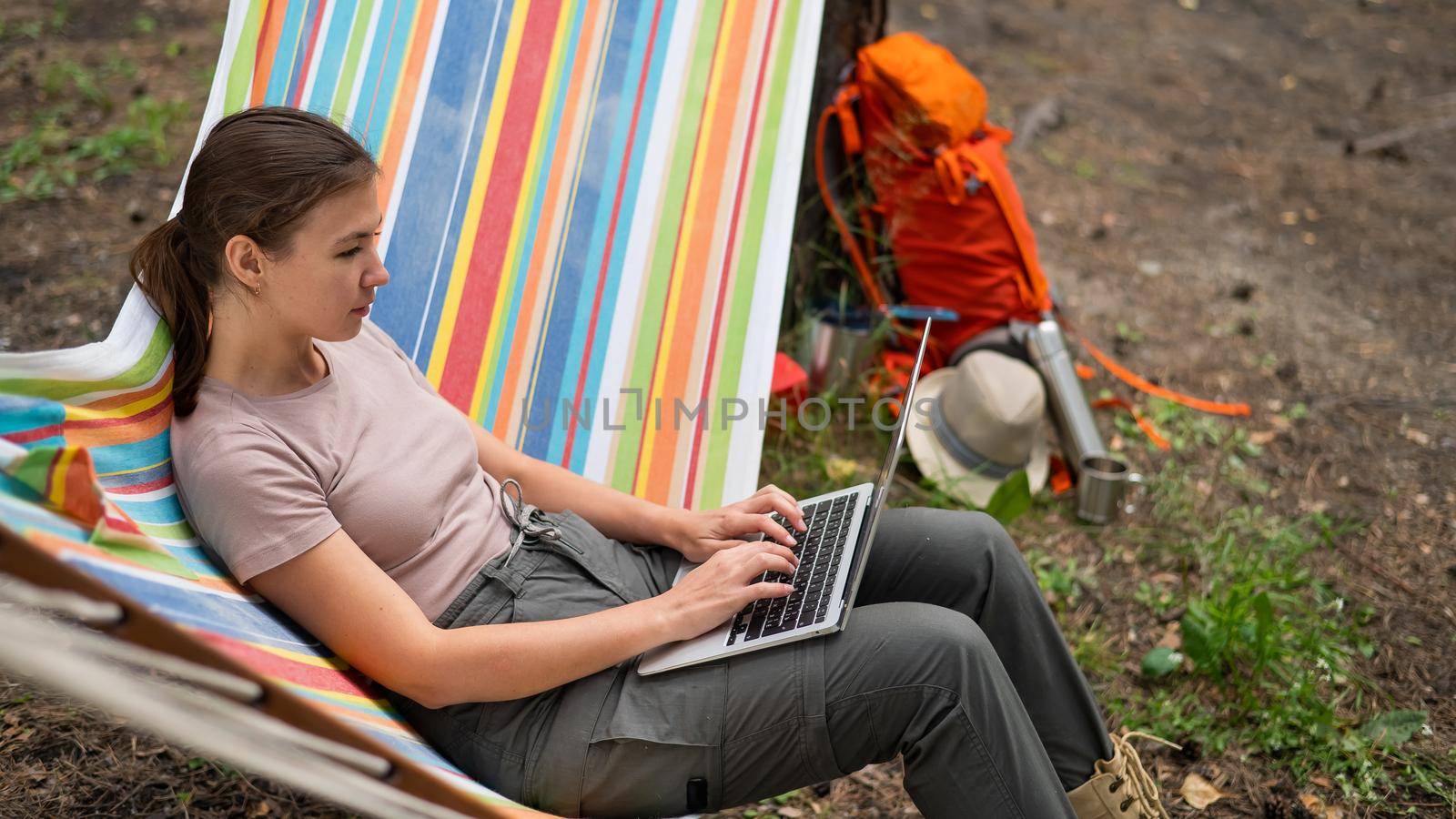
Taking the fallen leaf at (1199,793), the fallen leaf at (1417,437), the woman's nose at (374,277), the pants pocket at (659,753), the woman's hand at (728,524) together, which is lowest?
the fallen leaf at (1199,793)

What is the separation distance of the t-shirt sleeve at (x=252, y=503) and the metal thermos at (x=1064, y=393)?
1.97m

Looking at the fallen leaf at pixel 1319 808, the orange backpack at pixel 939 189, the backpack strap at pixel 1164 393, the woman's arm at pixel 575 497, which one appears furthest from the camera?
the backpack strap at pixel 1164 393

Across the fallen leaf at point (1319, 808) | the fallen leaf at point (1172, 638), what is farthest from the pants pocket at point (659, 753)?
the fallen leaf at point (1172, 638)

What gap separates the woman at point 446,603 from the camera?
4.45ft

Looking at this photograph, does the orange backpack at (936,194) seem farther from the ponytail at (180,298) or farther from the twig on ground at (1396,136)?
the twig on ground at (1396,136)

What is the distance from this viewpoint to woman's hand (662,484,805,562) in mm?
1697

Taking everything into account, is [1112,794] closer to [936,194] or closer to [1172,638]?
[1172,638]

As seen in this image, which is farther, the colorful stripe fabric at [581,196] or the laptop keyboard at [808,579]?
the colorful stripe fabric at [581,196]

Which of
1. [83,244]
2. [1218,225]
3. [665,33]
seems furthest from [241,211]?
[1218,225]

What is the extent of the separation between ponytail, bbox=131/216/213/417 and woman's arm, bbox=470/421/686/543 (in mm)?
454

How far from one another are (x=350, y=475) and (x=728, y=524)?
1.85 feet

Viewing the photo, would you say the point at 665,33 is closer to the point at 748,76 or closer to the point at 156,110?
the point at 748,76

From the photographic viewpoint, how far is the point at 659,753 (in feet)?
4.63

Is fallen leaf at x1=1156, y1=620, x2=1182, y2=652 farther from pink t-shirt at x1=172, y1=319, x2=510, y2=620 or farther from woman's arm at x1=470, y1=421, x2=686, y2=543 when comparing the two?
pink t-shirt at x1=172, y1=319, x2=510, y2=620
